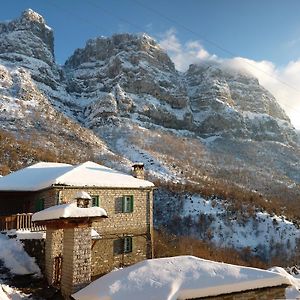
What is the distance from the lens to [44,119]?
8475 cm

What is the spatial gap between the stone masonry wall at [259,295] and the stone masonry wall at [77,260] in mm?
3260

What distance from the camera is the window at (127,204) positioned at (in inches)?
894

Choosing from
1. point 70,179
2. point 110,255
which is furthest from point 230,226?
point 70,179

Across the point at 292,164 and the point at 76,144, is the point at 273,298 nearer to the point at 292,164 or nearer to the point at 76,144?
the point at 76,144

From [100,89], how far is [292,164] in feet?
238

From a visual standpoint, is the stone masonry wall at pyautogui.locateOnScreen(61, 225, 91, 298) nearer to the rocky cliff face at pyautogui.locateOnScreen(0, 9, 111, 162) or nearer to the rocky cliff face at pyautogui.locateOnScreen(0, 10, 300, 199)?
the rocky cliff face at pyautogui.locateOnScreen(0, 9, 111, 162)

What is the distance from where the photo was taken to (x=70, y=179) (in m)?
21.0

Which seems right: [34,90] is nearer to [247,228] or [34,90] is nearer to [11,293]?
[247,228]

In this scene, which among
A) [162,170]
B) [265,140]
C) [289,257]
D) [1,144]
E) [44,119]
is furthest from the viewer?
[265,140]

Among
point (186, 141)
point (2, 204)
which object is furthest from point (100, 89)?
point (2, 204)

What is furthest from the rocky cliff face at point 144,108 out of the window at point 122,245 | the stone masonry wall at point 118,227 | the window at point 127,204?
the window at point 122,245

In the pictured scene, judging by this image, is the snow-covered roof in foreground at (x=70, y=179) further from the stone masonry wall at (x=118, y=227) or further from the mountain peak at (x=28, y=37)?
the mountain peak at (x=28, y=37)

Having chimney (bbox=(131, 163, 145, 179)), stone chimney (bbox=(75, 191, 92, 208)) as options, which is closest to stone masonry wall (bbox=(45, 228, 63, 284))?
stone chimney (bbox=(75, 191, 92, 208))

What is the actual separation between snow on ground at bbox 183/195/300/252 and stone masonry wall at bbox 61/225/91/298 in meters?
40.5
